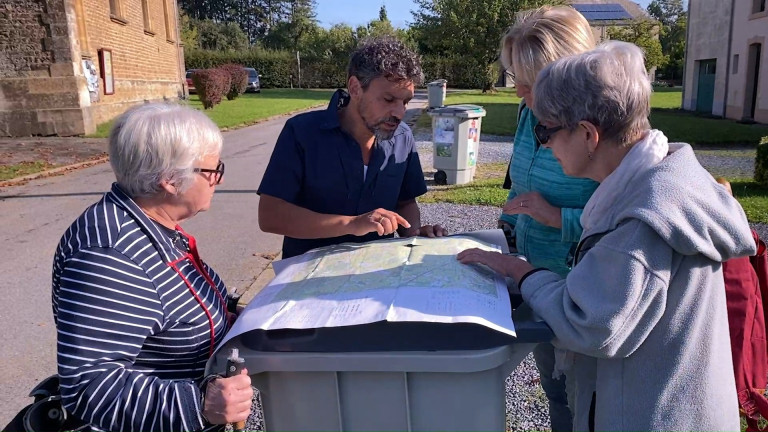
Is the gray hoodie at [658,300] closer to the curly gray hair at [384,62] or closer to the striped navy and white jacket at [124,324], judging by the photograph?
the striped navy and white jacket at [124,324]

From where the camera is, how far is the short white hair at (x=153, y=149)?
1.63 meters

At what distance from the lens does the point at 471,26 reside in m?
39.6

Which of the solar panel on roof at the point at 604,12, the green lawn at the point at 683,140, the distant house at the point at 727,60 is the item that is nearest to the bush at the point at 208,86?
the green lawn at the point at 683,140

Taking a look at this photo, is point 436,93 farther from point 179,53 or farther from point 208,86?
point 179,53

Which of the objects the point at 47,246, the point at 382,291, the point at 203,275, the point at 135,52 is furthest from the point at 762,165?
the point at 135,52

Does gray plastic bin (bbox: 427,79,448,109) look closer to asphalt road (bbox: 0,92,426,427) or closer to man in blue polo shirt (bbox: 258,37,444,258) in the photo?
asphalt road (bbox: 0,92,426,427)

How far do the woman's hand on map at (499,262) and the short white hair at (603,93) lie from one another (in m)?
0.39

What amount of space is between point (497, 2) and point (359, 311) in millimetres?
40942

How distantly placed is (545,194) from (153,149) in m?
1.33

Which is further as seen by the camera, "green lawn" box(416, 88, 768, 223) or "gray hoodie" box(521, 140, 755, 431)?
"green lawn" box(416, 88, 768, 223)

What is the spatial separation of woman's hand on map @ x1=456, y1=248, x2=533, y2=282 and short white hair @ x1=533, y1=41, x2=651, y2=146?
15.3 inches

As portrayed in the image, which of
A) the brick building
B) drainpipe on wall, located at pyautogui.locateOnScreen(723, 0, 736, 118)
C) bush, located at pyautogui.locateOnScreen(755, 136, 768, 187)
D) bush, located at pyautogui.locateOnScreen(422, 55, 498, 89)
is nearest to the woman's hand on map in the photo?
bush, located at pyautogui.locateOnScreen(755, 136, 768, 187)

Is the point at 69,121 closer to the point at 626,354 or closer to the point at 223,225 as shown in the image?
the point at 223,225

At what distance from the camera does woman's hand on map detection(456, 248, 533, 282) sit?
62.5 inches
